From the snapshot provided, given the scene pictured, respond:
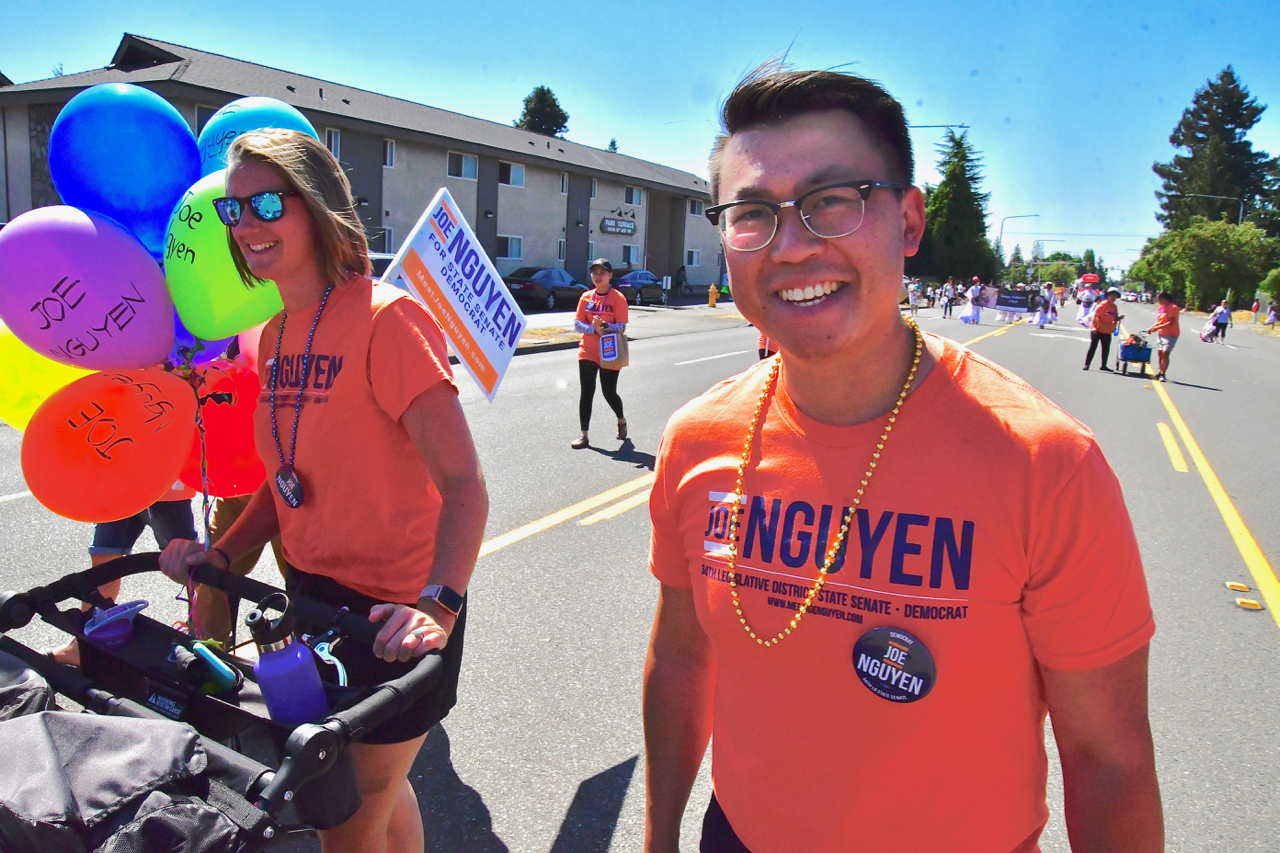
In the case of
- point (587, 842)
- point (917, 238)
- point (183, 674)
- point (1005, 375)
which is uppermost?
point (917, 238)

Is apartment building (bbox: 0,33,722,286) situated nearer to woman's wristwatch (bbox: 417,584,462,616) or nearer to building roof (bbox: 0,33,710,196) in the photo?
building roof (bbox: 0,33,710,196)

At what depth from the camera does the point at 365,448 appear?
191 cm

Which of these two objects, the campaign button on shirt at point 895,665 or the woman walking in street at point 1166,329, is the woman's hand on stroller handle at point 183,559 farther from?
the woman walking in street at point 1166,329

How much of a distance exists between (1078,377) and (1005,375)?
1686cm

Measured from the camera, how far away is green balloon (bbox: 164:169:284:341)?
2.32 m

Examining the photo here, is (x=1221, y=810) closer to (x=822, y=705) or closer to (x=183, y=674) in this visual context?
(x=822, y=705)

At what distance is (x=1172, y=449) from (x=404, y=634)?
396 inches

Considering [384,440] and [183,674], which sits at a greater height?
[384,440]

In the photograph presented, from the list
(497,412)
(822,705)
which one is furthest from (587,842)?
(497,412)

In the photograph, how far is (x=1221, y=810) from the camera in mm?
2926

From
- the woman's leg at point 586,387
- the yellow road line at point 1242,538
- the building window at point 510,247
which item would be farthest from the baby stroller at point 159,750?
the building window at point 510,247

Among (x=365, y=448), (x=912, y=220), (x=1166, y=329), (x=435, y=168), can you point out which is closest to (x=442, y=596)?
(x=365, y=448)

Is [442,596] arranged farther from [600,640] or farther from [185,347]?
[600,640]

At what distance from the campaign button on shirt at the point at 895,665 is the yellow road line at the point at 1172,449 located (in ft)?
28.4
